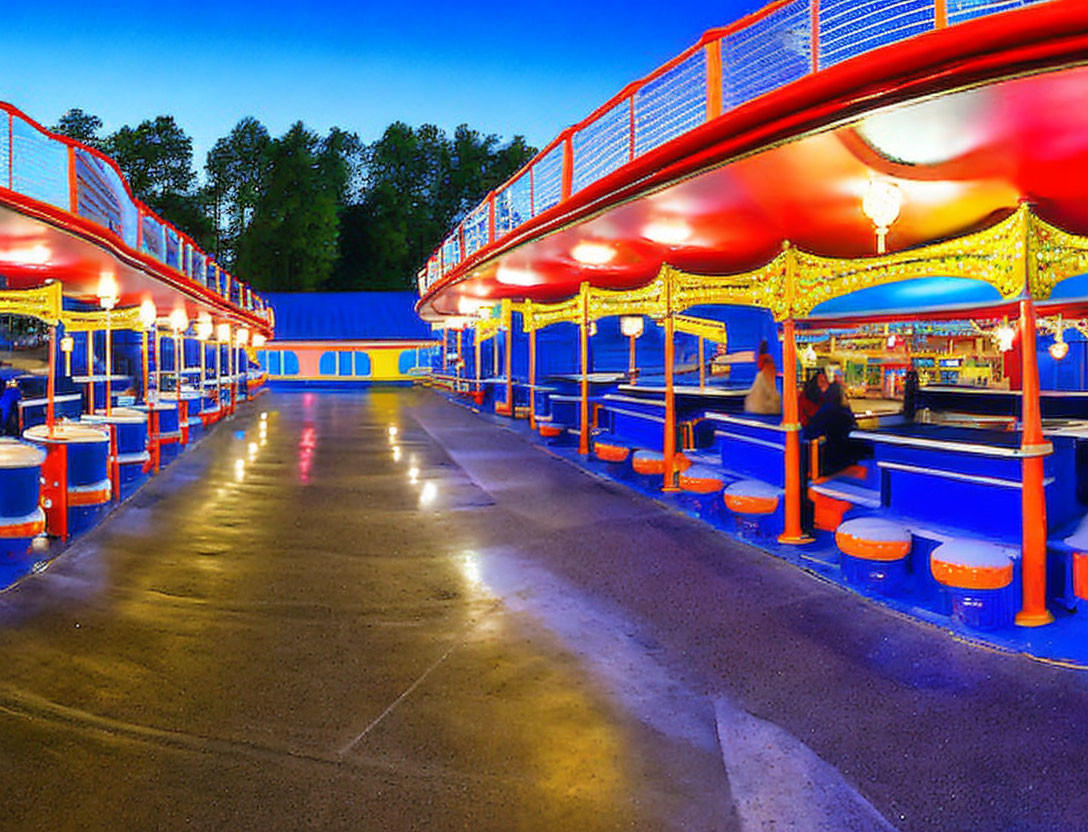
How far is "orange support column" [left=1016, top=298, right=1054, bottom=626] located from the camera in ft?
18.6

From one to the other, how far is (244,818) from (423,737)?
3.22 ft

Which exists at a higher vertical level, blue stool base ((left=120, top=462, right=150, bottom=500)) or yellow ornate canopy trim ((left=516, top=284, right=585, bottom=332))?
yellow ornate canopy trim ((left=516, top=284, right=585, bottom=332))

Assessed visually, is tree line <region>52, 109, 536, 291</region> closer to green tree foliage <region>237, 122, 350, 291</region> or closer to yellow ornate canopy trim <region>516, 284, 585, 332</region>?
green tree foliage <region>237, 122, 350, 291</region>

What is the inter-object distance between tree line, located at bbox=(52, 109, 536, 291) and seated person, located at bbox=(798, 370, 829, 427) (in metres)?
64.9

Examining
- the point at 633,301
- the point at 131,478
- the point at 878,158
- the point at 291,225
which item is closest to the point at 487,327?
the point at 633,301

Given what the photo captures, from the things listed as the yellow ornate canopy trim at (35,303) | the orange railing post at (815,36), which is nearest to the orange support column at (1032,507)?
the orange railing post at (815,36)

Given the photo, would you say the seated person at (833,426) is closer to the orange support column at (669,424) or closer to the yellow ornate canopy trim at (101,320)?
the orange support column at (669,424)

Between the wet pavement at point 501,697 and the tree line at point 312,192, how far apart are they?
6504cm

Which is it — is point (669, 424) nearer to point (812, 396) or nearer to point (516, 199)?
point (812, 396)

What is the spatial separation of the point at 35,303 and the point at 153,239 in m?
5.86

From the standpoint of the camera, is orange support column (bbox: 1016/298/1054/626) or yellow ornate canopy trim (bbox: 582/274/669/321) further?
yellow ornate canopy trim (bbox: 582/274/669/321)

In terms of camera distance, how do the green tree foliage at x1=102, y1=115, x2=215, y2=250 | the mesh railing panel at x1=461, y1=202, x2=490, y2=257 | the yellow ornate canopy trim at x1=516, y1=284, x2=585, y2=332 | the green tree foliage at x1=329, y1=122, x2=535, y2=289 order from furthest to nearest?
the green tree foliage at x1=329, y1=122, x2=535, y2=289 → the green tree foliage at x1=102, y1=115, x2=215, y2=250 → the mesh railing panel at x1=461, y1=202, x2=490, y2=257 → the yellow ornate canopy trim at x1=516, y1=284, x2=585, y2=332

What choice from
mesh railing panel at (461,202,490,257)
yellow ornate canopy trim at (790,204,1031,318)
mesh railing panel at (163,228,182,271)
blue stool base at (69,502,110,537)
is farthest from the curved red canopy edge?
mesh railing panel at (163,228,182,271)

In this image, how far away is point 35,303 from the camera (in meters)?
9.58
